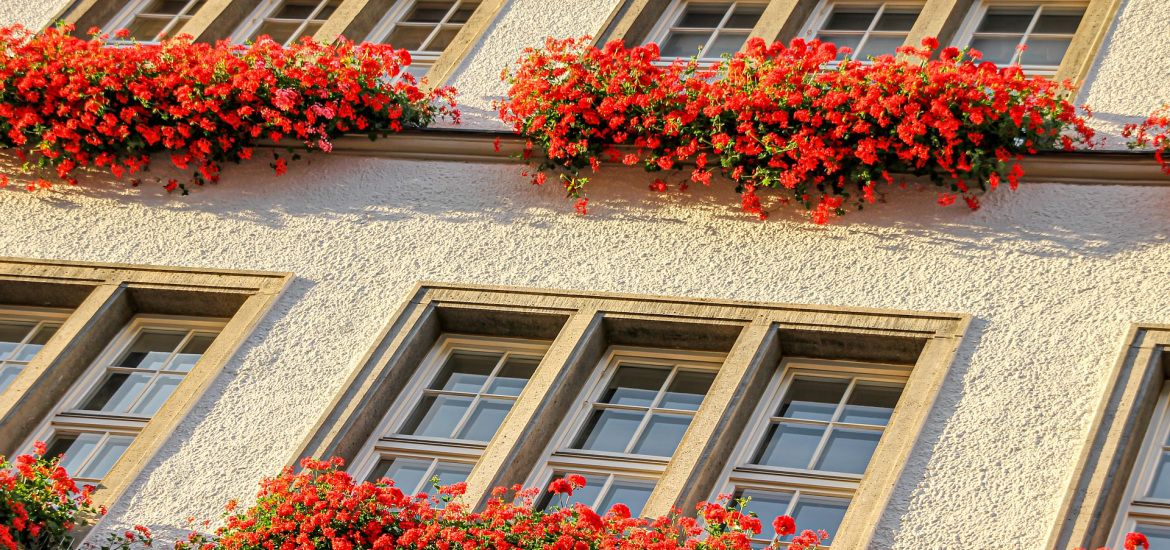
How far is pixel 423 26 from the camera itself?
1243 cm

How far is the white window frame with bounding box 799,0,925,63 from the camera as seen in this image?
11.4m

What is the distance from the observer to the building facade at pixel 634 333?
324 inches

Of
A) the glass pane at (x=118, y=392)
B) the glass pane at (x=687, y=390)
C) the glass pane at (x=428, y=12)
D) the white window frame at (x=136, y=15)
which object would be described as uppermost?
the glass pane at (x=428, y=12)

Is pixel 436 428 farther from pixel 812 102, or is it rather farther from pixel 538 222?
pixel 812 102

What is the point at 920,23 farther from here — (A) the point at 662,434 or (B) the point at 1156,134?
(A) the point at 662,434

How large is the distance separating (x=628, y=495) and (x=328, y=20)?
5.05 m

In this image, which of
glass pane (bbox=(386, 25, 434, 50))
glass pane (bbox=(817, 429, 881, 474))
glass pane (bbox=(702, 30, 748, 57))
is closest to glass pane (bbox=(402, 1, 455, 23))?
glass pane (bbox=(386, 25, 434, 50))

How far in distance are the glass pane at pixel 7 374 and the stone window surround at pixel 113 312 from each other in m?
0.26

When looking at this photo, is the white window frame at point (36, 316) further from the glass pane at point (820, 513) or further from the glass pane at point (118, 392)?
the glass pane at point (820, 513)

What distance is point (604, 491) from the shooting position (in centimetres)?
872

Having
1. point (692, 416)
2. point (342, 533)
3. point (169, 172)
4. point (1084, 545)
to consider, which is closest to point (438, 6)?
point (169, 172)

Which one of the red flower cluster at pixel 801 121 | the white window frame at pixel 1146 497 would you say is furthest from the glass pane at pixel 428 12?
the white window frame at pixel 1146 497

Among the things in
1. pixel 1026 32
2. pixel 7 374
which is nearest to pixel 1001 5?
pixel 1026 32

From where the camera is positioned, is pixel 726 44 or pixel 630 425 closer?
pixel 630 425
